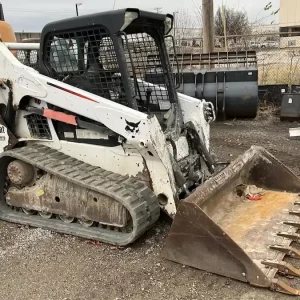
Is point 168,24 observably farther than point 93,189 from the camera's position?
Yes

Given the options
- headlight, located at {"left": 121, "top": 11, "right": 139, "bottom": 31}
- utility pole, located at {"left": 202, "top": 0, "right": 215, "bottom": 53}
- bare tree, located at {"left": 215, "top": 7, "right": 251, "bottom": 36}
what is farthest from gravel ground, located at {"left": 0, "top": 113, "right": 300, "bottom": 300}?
bare tree, located at {"left": 215, "top": 7, "right": 251, "bottom": 36}

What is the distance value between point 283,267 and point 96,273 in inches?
59.4

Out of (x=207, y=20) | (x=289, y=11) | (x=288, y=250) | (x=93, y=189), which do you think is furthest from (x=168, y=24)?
(x=289, y=11)

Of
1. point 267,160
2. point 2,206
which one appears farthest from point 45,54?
point 267,160

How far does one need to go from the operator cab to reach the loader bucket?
3.63 ft

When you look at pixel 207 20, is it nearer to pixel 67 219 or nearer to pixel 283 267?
pixel 67 219

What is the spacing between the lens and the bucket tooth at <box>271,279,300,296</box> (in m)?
3.21

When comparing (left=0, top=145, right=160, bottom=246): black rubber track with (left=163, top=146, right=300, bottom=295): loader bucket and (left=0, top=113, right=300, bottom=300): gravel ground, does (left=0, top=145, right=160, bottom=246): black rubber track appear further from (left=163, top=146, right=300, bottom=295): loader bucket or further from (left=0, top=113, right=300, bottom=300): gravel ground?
(left=163, top=146, right=300, bottom=295): loader bucket

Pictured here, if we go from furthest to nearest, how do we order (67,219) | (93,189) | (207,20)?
(207,20) < (67,219) < (93,189)

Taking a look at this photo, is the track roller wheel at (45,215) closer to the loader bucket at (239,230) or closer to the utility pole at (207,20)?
the loader bucket at (239,230)

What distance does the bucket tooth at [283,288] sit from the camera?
3207 mm

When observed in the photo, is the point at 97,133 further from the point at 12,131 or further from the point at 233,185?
the point at 233,185

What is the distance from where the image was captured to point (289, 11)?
44594 millimetres

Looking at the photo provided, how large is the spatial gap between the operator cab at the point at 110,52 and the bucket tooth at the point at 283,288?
198cm
